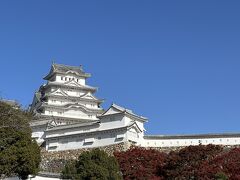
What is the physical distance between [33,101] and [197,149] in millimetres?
29053

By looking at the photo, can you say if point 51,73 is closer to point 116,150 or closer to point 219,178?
point 116,150

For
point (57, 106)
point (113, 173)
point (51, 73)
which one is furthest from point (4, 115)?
point (51, 73)

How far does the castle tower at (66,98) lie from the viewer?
54.7m

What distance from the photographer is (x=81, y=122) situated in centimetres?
5000

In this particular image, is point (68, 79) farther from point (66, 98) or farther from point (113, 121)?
point (113, 121)

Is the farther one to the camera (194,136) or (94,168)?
(194,136)

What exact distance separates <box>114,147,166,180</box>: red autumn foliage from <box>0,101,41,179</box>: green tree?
782cm

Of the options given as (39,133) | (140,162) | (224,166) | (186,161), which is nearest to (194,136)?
(186,161)

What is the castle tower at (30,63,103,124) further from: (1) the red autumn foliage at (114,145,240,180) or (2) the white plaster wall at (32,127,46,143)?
(1) the red autumn foliage at (114,145,240,180)

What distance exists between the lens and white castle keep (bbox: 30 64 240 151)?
4212cm

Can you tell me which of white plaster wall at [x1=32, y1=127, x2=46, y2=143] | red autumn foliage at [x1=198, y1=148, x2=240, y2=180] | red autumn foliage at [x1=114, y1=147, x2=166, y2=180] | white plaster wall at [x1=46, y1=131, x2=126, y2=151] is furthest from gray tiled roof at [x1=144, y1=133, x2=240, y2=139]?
white plaster wall at [x1=32, y1=127, x2=46, y2=143]

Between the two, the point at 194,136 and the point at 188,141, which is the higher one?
the point at 194,136

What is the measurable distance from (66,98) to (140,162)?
71.5 feet

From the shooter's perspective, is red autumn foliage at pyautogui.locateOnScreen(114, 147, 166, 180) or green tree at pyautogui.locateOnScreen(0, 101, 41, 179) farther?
red autumn foliage at pyautogui.locateOnScreen(114, 147, 166, 180)
